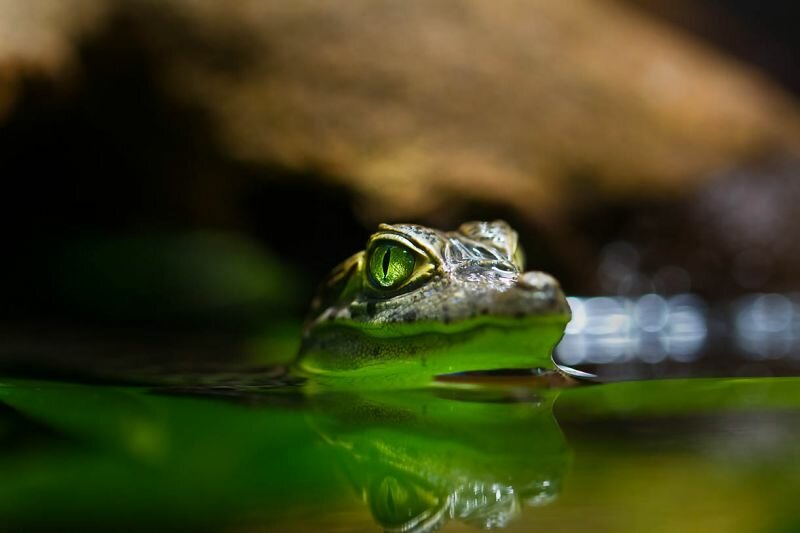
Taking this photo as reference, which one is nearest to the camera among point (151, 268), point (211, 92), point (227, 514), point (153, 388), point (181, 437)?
point (227, 514)

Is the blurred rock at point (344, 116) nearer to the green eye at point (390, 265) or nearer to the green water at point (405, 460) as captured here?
the green eye at point (390, 265)

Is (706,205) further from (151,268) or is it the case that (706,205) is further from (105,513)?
(105,513)

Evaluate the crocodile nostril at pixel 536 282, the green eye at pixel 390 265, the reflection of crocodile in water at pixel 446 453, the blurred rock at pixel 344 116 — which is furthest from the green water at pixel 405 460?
the blurred rock at pixel 344 116

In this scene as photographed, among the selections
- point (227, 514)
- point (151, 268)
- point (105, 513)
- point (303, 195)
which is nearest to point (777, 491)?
point (227, 514)

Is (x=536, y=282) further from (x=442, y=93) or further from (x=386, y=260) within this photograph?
(x=442, y=93)

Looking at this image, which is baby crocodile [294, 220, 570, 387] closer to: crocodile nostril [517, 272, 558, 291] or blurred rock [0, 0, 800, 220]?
crocodile nostril [517, 272, 558, 291]

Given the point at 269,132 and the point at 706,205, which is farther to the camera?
the point at 706,205
